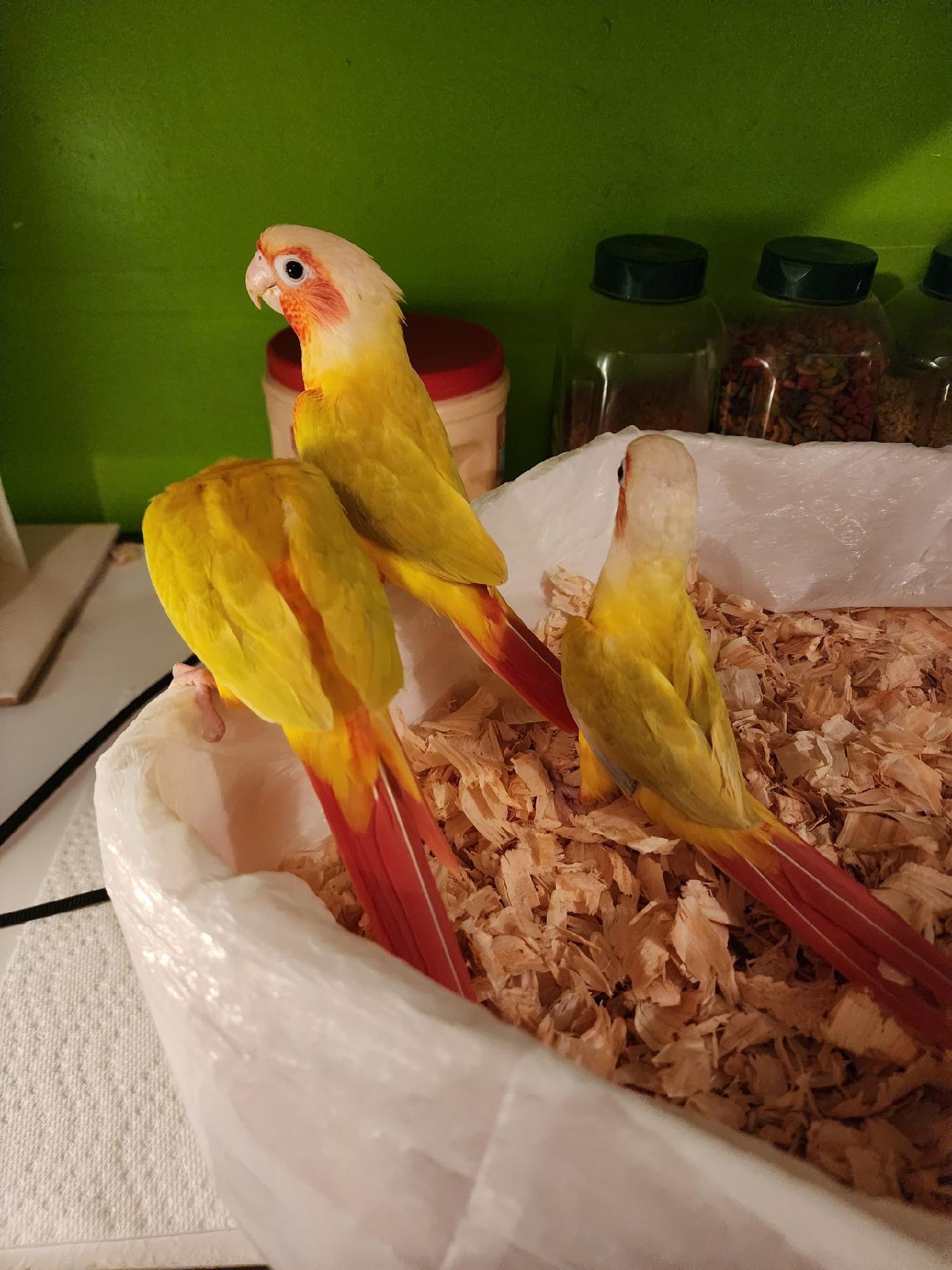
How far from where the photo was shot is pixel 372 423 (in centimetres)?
45

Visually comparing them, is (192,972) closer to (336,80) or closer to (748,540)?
(748,540)

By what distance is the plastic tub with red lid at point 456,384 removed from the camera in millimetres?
655

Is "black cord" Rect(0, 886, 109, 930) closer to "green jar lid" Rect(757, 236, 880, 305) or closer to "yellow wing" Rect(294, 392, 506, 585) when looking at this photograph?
"yellow wing" Rect(294, 392, 506, 585)

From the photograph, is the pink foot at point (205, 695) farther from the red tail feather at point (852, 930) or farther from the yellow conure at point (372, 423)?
the red tail feather at point (852, 930)

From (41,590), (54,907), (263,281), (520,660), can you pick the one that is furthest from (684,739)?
(41,590)

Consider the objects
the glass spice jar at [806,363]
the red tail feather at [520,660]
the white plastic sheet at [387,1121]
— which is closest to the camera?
the white plastic sheet at [387,1121]

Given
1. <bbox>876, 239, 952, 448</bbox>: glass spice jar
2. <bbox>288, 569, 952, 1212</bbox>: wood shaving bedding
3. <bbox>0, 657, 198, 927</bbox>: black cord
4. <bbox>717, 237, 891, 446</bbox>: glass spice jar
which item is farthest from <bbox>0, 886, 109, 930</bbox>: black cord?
<bbox>876, 239, 952, 448</bbox>: glass spice jar

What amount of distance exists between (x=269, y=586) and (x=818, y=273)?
53cm

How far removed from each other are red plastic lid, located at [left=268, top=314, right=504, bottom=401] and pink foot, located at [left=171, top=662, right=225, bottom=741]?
0.87ft

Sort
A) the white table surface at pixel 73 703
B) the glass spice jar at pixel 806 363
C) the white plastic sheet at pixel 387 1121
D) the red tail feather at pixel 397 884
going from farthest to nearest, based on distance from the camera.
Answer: the glass spice jar at pixel 806 363, the white table surface at pixel 73 703, the red tail feather at pixel 397 884, the white plastic sheet at pixel 387 1121

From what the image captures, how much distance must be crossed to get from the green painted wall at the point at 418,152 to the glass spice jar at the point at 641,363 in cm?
7

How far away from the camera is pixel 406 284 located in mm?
798

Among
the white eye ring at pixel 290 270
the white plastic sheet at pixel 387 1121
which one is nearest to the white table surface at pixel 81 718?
the white plastic sheet at pixel 387 1121

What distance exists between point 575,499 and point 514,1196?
462 mm
